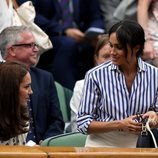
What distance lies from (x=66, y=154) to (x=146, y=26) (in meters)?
3.16

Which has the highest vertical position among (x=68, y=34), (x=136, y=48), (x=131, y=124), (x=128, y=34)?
(x=128, y=34)

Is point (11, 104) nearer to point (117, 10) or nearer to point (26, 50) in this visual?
point (26, 50)

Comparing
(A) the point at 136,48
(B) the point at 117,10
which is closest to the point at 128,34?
(A) the point at 136,48

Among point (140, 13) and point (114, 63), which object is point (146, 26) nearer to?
point (140, 13)

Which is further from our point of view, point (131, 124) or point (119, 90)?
point (119, 90)

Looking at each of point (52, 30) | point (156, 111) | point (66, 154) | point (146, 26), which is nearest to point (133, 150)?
point (66, 154)

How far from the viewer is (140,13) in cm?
729

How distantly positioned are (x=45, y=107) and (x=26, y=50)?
0.50 metres

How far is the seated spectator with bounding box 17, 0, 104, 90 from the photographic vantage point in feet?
26.1

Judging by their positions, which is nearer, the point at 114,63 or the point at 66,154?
the point at 66,154

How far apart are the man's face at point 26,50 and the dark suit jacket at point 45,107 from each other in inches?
4.6

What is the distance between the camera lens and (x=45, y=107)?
21.0 feet

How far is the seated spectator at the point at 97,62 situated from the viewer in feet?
22.0

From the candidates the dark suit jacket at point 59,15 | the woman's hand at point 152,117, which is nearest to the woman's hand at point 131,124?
the woman's hand at point 152,117
